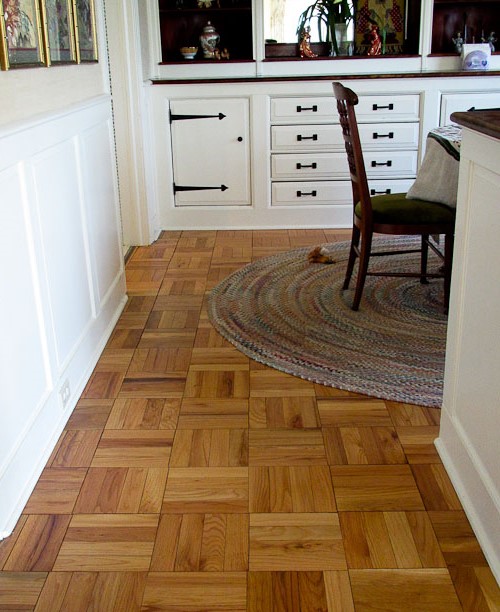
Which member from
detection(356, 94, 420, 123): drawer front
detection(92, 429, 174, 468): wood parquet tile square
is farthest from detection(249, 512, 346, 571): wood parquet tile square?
detection(356, 94, 420, 123): drawer front

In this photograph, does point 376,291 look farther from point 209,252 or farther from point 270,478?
point 270,478

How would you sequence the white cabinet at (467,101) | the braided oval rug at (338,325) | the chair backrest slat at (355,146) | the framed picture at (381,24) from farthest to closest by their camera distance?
the framed picture at (381,24)
the white cabinet at (467,101)
the chair backrest slat at (355,146)
the braided oval rug at (338,325)

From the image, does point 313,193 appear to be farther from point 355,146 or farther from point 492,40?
point 355,146

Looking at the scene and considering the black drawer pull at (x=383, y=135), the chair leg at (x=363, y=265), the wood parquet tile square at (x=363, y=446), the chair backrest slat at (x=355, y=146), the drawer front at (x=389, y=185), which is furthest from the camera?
the drawer front at (x=389, y=185)

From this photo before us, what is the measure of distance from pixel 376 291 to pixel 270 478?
1665mm

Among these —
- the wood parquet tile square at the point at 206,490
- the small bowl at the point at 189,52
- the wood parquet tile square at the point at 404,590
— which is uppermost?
the small bowl at the point at 189,52

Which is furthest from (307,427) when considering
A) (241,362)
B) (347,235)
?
(347,235)

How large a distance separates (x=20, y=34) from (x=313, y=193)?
282 cm

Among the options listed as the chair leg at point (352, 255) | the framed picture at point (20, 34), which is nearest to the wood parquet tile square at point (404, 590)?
the framed picture at point (20, 34)

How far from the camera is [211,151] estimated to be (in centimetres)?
466

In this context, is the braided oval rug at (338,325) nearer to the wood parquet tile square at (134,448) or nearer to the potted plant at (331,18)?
the wood parquet tile square at (134,448)

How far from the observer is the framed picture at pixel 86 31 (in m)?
2.75

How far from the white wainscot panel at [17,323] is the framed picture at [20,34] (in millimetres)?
323

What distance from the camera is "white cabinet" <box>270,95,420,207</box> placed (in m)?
4.51
